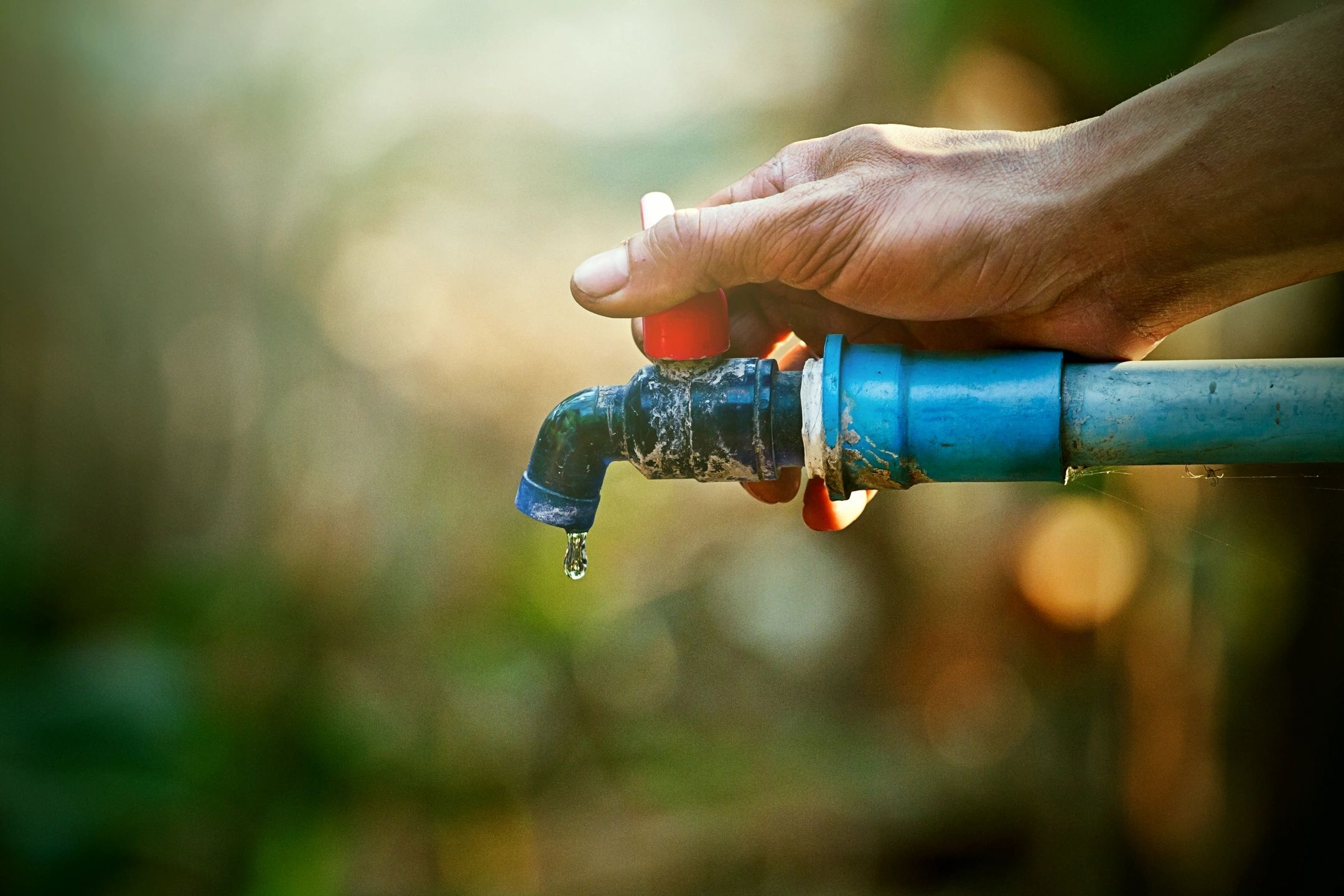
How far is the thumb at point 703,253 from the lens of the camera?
0.75 meters

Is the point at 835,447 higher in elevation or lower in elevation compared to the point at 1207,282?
lower

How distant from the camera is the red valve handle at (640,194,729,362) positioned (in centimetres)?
74

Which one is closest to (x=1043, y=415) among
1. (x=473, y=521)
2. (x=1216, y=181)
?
(x=1216, y=181)

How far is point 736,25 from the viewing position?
5.02 ft

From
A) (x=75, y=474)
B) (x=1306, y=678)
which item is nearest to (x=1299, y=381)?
(x=1306, y=678)

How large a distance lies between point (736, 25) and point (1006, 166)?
0.93m

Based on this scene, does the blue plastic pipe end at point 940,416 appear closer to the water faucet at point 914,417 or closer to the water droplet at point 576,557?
the water faucet at point 914,417

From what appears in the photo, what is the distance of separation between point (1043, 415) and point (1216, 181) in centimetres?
18

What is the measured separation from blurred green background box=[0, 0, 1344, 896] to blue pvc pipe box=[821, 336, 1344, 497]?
910 mm

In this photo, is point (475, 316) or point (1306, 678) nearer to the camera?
point (1306, 678)

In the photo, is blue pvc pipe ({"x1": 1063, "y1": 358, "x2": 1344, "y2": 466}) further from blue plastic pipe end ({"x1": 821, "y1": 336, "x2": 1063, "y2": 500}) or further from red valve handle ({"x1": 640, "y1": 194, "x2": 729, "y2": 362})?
red valve handle ({"x1": 640, "y1": 194, "x2": 729, "y2": 362})

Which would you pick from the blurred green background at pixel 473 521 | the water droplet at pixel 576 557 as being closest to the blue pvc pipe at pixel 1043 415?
the water droplet at pixel 576 557

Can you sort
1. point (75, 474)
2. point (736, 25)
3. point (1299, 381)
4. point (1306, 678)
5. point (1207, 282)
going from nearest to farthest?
1. point (1299, 381)
2. point (1207, 282)
3. point (1306, 678)
4. point (736, 25)
5. point (75, 474)

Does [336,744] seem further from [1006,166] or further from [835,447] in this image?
[1006,166]
